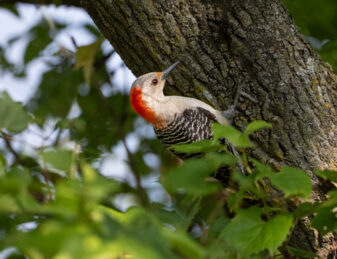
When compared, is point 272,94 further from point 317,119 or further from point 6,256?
point 6,256

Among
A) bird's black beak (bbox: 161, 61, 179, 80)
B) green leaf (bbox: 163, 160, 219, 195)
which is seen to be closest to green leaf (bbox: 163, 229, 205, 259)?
green leaf (bbox: 163, 160, 219, 195)

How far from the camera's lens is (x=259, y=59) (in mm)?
3555

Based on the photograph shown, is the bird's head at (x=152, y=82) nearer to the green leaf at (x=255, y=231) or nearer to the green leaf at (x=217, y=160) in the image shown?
A: the green leaf at (x=255, y=231)

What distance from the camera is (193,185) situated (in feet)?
6.19

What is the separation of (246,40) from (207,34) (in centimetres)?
31

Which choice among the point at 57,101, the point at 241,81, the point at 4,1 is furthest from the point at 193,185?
the point at 4,1

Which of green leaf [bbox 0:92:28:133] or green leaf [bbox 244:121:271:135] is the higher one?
green leaf [bbox 0:92:28:133]

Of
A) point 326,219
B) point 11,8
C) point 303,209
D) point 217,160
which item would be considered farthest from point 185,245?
point 11,8

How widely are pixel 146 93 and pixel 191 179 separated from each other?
2.76m

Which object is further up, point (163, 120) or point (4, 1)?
point (4, 1)

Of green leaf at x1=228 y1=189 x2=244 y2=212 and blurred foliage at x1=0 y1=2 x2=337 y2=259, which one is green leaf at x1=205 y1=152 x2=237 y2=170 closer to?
blurred foliage at x1=0 y1=2 x2=337 y2=259

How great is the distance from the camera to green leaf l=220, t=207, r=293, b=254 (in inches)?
87.3

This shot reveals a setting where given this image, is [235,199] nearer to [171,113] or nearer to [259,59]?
[259,59]

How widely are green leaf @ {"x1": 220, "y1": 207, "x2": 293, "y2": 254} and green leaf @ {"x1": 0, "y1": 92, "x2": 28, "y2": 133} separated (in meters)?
1.13
